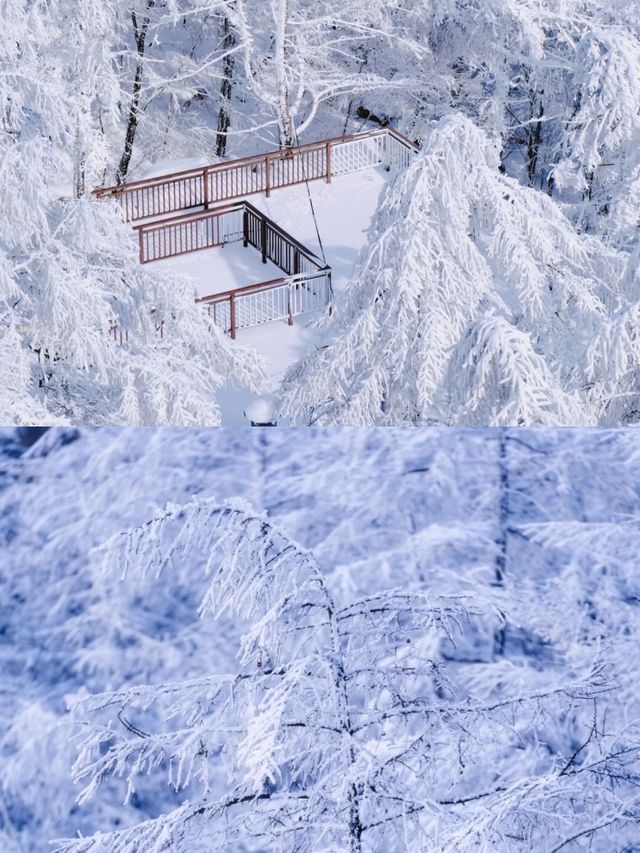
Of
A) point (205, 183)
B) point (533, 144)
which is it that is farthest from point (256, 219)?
point (205, 183)

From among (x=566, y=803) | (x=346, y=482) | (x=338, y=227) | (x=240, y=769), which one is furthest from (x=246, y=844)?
(x=338, y=227)

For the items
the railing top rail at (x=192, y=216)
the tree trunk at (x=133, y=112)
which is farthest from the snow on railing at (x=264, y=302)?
the tree trunk at (x=133, y=112)

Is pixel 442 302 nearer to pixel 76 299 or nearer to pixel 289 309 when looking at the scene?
pixel 289 309

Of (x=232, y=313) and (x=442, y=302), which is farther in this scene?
(x=232, y=313)

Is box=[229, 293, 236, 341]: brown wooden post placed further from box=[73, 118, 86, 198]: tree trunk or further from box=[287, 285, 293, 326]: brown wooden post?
box=[73, 118, 86, 198]: tree trunk

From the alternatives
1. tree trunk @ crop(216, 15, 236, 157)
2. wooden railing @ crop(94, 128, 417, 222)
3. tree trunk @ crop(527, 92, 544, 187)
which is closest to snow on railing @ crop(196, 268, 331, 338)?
wooden railing @ crop(94, 128, 417, 222)

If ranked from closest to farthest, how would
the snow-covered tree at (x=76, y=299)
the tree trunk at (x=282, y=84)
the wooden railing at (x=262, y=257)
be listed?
the snow-covered tree at (x=76, y=299)
the wooden railing at (x=262, y=257)
the tree trunk at (x=282, y=84)

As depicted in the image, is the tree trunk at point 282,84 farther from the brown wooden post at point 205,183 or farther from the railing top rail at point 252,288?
the railing top rail at point 252,288
